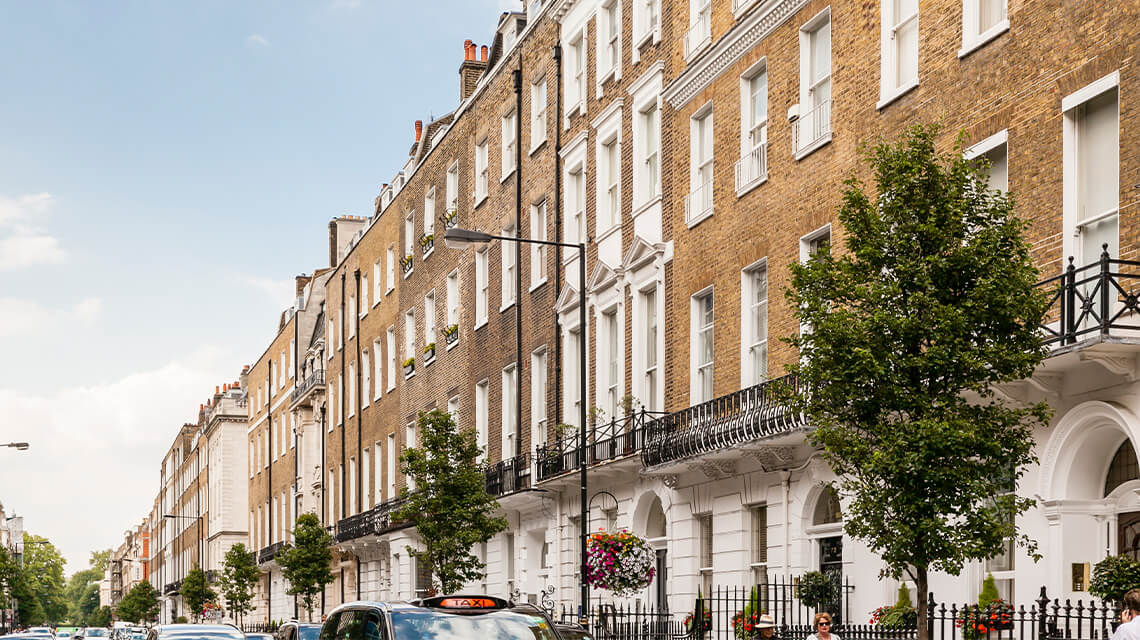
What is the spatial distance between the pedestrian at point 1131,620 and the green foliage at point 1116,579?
3069 millimetres

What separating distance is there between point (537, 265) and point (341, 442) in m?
23.2

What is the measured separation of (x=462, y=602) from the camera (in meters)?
13.6

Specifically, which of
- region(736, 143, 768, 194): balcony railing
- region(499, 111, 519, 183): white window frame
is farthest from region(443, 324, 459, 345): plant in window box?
region(736, 143, 768, 194): balcony railing

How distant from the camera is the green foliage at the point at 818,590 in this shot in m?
21.3

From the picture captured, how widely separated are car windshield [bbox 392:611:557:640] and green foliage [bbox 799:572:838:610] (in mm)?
8716

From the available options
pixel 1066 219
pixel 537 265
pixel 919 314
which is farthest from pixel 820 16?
pixel 537 265

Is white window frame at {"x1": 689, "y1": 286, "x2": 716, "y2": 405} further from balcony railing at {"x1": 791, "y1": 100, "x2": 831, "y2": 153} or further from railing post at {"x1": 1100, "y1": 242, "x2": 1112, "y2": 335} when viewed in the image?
railing post at {"x1": 1100, "y1": 242, "x2": 1112, "y2": 335}

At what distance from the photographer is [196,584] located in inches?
3442

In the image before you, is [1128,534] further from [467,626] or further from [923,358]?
[467,626]

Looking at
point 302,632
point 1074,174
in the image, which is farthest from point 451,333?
point 1074,174

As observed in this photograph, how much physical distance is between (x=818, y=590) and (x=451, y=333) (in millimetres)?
21813

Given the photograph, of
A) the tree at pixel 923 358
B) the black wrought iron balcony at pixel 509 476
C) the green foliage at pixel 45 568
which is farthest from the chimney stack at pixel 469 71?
the green foliage at pixel 45 568

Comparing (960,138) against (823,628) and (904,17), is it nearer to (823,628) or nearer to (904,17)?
(823,628)

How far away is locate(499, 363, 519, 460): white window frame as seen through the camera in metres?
36.7
